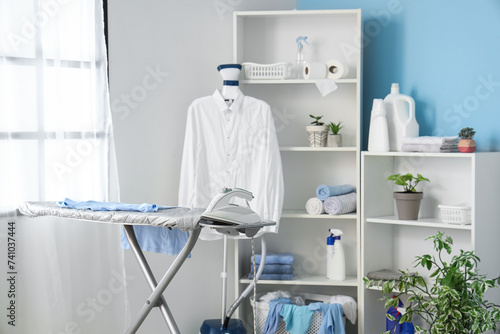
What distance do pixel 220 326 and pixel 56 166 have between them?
4.09ft

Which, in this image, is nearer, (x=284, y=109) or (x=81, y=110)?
(x=81, y=110)

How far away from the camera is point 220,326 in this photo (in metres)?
3.43

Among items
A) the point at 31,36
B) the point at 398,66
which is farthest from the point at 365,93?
the point at 31,36

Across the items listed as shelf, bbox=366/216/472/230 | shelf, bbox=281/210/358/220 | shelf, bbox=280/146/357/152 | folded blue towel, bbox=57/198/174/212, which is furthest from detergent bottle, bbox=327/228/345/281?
folded blue towel, bbox=57/198/174/212

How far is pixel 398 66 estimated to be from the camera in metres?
3.65

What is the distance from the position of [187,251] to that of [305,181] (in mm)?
1529

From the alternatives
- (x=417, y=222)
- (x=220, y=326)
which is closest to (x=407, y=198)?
(x=417, y=222)

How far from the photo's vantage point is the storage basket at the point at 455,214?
10.3 ft

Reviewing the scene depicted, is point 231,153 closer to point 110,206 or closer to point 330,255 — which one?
point 330,255

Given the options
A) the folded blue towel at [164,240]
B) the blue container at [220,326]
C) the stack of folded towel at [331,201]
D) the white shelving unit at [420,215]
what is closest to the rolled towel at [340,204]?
the stack of folded towel at [331,201]

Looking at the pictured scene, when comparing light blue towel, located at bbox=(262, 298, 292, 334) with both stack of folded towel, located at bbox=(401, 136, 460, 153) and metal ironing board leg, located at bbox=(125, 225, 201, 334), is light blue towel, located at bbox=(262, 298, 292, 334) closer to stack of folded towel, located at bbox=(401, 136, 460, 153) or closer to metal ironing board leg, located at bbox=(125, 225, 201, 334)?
metal ironing board leg, located at bbox=(125, 225, 201, 334)

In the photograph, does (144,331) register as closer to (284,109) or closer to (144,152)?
(144,152)

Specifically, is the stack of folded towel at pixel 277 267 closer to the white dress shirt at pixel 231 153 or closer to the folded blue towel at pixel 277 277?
the folded blue towel at pixel 277 277

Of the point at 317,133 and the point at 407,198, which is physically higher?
the point at 317,133
